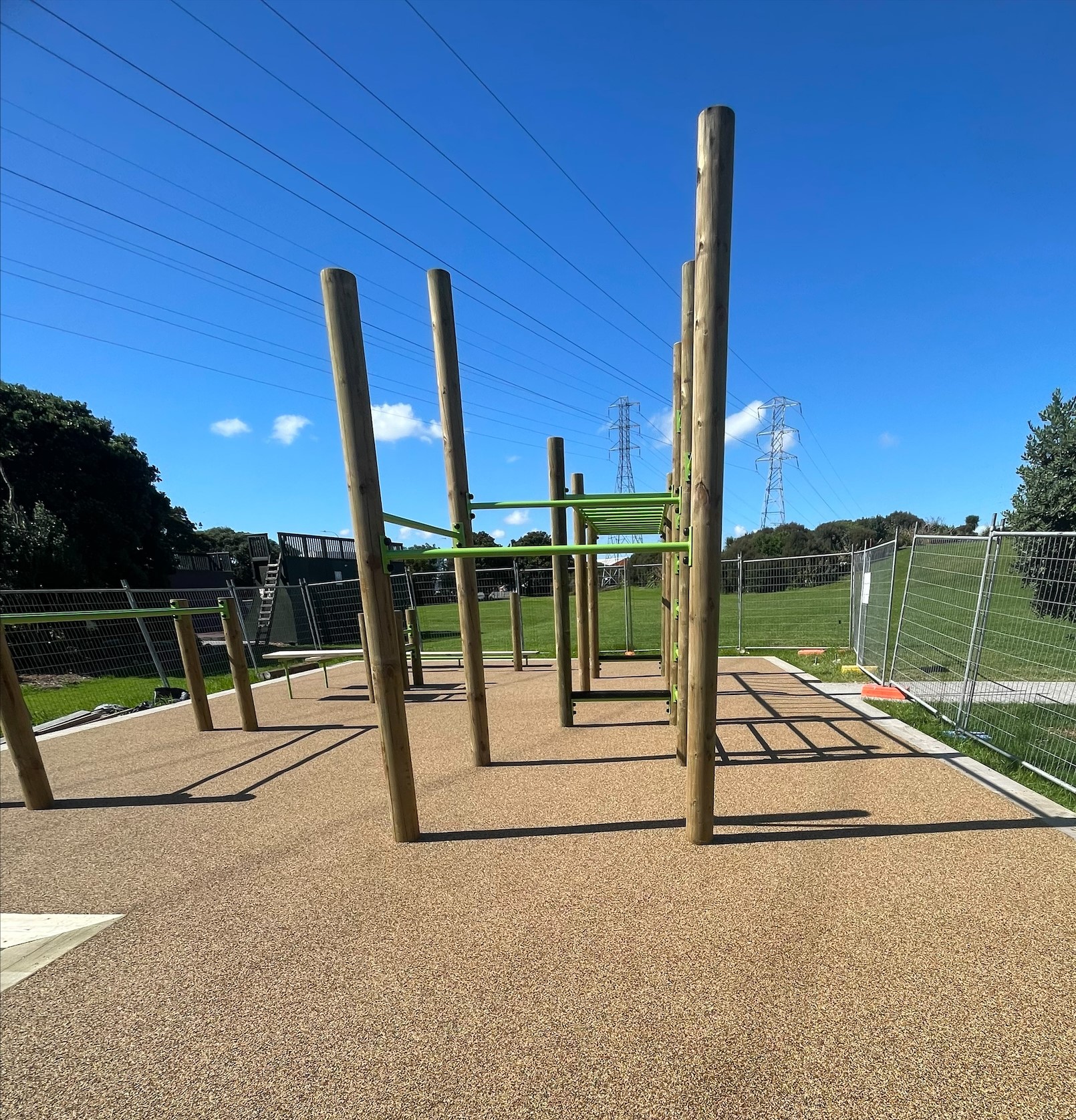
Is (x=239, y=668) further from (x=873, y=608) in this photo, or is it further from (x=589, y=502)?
(x=873, y=608)

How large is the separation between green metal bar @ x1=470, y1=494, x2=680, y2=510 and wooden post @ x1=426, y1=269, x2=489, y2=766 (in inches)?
8.8

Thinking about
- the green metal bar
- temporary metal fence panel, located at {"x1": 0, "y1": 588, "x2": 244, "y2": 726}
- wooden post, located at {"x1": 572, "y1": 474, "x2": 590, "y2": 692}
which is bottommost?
temporary metal fence panel, located at {"x1": 0, "y1": 588, "x2": 244, "y2": 726}

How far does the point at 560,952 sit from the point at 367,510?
228 centimetres

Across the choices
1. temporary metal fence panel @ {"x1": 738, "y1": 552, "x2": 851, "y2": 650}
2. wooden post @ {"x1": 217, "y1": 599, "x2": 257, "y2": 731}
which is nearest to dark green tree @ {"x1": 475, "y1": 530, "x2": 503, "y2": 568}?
wooden post @ {"x1": 217, "y1": 599, "x2": 257, "y2": 731}

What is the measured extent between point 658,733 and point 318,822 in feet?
9.67

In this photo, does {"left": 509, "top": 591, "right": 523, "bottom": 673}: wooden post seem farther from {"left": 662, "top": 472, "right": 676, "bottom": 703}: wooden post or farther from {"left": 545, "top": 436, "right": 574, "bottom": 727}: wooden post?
{"left": 545, "top": 436, "right": 574, "bottom": 727}: wooden post

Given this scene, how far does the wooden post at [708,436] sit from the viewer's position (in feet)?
7.89

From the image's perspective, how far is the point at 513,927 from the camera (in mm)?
2270

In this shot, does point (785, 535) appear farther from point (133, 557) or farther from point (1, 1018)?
point (1, 1018)

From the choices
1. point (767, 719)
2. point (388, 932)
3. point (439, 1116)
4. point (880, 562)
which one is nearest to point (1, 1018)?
point (388, 932)

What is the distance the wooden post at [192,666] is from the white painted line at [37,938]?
3191mm

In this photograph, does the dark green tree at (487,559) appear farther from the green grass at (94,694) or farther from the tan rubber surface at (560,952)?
the green grass at (94,694)

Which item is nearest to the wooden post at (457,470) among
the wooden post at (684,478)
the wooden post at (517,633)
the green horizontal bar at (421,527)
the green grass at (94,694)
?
the green horizontal bar at (421,527)

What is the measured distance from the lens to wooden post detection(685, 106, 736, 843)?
2406mm
